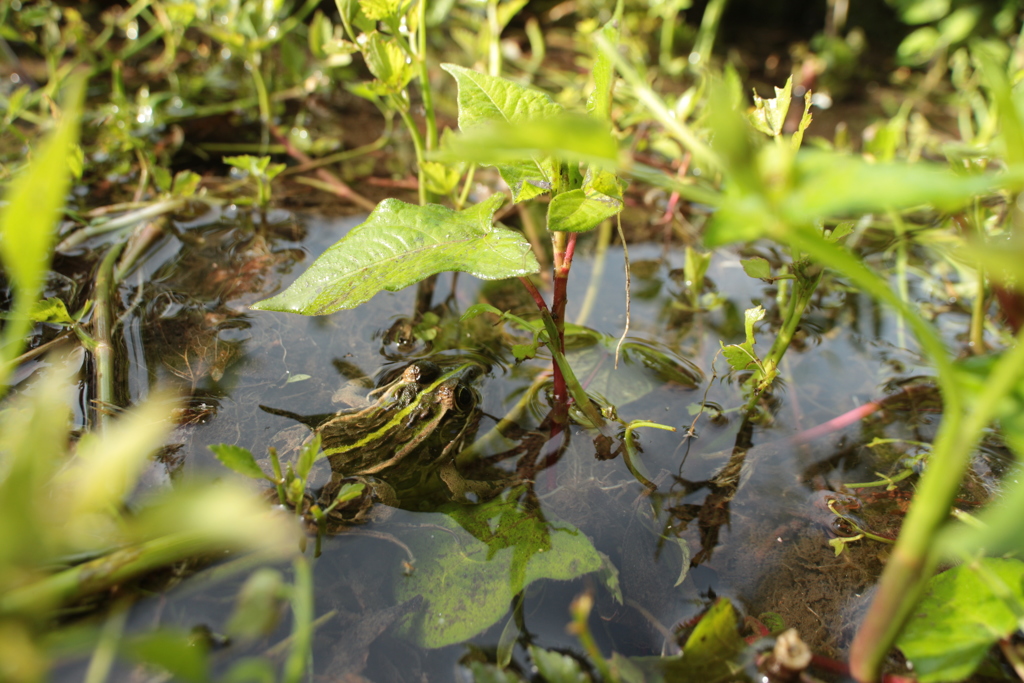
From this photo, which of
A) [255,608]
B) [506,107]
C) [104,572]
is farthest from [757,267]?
[104,572]

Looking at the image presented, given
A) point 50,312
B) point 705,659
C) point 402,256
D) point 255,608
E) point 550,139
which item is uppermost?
point 550,139

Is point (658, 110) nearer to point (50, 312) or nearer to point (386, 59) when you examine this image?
point (386, 59)

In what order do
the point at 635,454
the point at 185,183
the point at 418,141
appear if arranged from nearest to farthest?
1. the point at 635,454
2. the point at 418,141
3. the point at 185,183

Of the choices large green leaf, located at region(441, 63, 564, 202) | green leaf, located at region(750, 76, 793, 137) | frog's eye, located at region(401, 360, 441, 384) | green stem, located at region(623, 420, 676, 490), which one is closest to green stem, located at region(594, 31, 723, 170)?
large green leaf, located at region(441, 63, 564, 202)

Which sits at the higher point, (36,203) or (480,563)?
(36,203)

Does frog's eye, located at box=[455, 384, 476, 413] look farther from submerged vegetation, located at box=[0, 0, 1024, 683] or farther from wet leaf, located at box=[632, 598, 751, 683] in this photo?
wet leaf, located at box=[632, 598, 751, 683]

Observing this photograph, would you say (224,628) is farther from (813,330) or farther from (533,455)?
(813,330)
